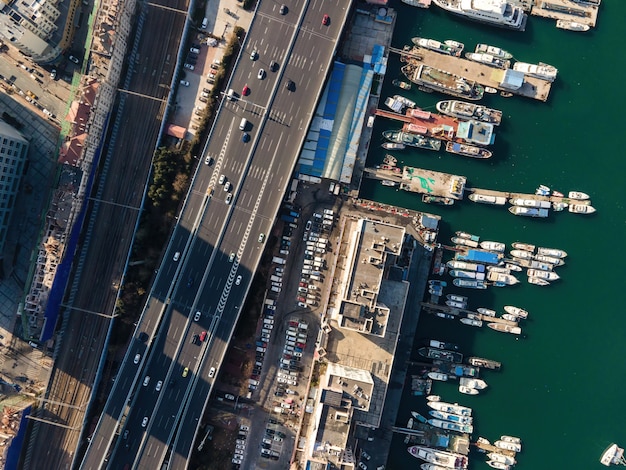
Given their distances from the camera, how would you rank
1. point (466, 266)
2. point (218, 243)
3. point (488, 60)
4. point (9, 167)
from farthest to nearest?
point (488, 60) → point (466, 266) → point (218, 243) → point (9, 167)

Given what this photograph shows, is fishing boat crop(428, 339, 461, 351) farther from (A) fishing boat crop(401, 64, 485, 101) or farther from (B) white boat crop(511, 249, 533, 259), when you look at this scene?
(A) fishing boat crop(401, 64, 485, 101)

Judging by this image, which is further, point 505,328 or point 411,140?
point 505,328

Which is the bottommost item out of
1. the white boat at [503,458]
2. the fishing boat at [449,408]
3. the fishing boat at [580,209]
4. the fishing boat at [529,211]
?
the white boat at [503,458]

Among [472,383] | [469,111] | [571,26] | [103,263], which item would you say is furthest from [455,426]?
[571,26]

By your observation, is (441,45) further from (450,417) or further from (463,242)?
(450,417)

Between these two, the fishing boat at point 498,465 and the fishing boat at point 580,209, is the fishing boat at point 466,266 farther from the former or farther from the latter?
the fishing boat at point 498,465

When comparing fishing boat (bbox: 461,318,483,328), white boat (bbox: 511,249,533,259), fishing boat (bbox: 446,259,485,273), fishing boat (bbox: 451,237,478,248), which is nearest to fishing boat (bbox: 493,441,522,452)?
fishing boat (bbox: 461,318,483,328)

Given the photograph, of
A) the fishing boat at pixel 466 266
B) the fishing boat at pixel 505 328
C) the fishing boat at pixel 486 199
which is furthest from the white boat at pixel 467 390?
the fishing boat at pixel 486 199
